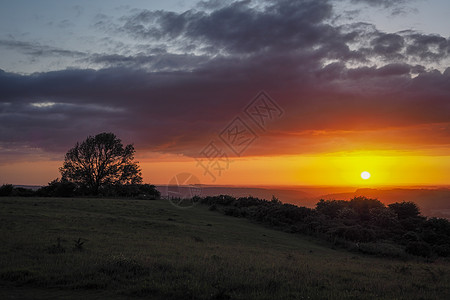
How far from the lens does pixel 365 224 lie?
43.7 m

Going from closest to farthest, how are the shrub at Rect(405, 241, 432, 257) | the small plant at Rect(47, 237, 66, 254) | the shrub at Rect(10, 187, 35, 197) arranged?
the small plant at Rect(47, 237, 66, 254) < the shrub at Rect(405, 241, 432, 257) < the shrub at Rect(10, 187, 35, 197)

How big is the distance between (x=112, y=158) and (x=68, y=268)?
57.0 m

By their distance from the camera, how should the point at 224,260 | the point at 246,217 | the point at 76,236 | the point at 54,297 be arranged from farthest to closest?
1. the point at 246,217
2. the point at 76,236
3. the point at 224,260
4. the point at 54,297

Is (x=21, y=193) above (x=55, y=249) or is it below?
above

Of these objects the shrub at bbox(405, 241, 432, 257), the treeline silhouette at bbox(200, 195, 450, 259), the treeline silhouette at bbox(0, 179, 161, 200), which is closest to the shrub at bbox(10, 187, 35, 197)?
the treeline silhouette at bbox(0, 179, 161, 200)

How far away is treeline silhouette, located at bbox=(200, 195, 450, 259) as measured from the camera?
3278cm

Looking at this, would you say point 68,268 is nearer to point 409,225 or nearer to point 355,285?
point 355,285

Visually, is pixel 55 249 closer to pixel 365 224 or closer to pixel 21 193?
pixel 365 224

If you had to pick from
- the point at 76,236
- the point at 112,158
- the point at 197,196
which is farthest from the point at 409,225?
the point at 112,158

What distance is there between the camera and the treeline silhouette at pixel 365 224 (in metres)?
32.8

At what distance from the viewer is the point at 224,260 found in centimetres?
1703

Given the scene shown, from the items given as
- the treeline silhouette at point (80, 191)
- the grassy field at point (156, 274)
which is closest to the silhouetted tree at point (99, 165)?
the treeline silhouette at point (80, 191)

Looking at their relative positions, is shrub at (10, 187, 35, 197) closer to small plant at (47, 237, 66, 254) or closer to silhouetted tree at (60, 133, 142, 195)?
silhouetted tree at (60, 133, 142, 195)

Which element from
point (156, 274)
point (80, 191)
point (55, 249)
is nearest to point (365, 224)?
point (156, 274)
